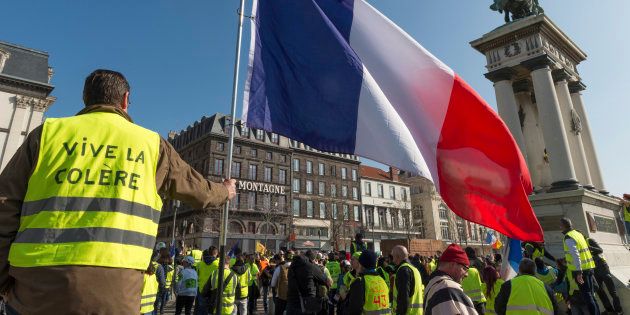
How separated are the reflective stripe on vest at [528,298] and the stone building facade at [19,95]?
37.1m

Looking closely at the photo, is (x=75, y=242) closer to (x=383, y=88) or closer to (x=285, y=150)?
(x=383, y=88)

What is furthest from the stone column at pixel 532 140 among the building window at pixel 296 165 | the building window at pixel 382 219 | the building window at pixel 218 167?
the building window at pixel 382 219

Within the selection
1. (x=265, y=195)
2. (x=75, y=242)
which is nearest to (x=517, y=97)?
(x=75, y=242)

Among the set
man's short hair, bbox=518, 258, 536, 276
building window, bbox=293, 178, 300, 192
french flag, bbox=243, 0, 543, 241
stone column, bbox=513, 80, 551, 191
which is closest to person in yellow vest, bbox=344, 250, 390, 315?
man's short hair, bbox=518, 258, 536, 276

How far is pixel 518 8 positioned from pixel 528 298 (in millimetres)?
14780

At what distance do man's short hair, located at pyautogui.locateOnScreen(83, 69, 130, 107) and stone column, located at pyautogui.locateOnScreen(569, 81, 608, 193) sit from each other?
17.7 m

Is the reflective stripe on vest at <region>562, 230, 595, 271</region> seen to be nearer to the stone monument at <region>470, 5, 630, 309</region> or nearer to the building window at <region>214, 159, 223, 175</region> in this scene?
the stone monument at <region>470, 5, 630, 309</region>

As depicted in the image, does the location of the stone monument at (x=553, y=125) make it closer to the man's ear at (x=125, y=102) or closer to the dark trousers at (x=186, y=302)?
the dark trousers at (x=186, y=302)

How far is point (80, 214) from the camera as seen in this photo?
1.83 m

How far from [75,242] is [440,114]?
3651mm

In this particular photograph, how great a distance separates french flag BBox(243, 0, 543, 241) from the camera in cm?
386

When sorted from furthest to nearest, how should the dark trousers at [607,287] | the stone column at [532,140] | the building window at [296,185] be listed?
the building window at [296,185] < the stone column at [532,140] < the dark trousers at [607,287]

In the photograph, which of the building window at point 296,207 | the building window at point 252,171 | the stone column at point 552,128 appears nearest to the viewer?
the stone column at point 552,128

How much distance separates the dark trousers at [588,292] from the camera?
7793mm
